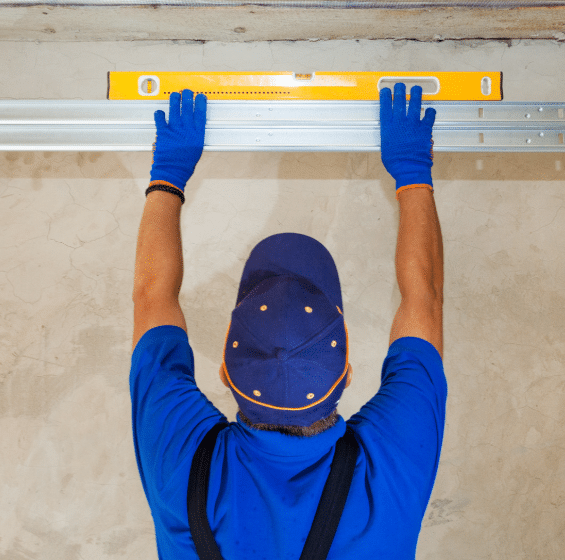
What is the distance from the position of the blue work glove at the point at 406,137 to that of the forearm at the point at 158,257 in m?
0.64

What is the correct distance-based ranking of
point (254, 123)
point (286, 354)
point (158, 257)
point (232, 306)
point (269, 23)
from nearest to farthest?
point (286, 354) → point (158, 257) → point (254, 123) → point (269, 23) → point (232, 306)

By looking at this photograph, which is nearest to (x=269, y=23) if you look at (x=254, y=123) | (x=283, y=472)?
(x=254, y=123)

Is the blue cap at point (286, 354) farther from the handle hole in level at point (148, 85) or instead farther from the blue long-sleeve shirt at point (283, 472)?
the handle hole in level at point (148, 85)

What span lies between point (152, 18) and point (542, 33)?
5.14 feet

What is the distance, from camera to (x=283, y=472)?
0.82 meters

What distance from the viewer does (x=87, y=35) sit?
1716 mm

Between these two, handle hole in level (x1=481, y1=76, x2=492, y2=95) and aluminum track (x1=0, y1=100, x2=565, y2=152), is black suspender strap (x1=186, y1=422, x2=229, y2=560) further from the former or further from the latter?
handle hole in level (x1=481, y1=76, x2=492, y2=95)

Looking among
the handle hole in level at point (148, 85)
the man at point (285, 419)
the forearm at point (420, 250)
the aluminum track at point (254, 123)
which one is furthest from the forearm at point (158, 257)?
the forearm at point (420, 250)

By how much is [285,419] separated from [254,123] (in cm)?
82

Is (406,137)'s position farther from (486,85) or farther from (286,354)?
(286,354)

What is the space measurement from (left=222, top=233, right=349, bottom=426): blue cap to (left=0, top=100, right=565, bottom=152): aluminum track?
0.51 metres

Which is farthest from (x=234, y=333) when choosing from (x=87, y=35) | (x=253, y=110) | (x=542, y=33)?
(x=542, y=33)

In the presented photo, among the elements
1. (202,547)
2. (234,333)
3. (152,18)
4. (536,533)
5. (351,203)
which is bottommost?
(536,533)

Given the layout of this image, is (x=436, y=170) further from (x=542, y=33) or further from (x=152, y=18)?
(x=152, y=18)
